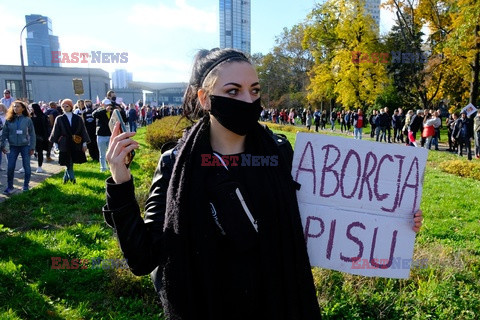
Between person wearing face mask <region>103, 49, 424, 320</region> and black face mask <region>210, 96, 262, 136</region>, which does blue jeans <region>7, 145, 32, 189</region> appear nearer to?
person wearing face mask <region>103, 49, 424, 320</region>

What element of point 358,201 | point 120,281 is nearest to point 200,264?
point 358,201

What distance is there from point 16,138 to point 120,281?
6.04m

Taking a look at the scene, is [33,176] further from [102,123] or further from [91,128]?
[91,128]

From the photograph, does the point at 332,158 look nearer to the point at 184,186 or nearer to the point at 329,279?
the point at 184,186

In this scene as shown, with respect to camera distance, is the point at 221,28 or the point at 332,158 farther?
the point at 221,28

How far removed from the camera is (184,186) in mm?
1695

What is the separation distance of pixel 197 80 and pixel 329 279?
257 cm

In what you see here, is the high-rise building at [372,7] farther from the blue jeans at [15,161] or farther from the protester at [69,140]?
the blue jeans at [15,161]

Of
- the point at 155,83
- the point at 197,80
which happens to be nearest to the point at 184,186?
the point at 197,80

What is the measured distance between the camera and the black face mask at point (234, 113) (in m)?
1.86

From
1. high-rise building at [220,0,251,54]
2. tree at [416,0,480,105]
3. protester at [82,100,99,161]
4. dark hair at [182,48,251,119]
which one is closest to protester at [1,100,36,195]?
protester at [82,100,99,161]

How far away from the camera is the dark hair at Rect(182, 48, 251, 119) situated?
1893 mm

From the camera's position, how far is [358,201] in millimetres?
2324

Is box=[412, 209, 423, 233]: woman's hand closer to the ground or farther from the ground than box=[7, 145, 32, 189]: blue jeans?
farther from the ground
